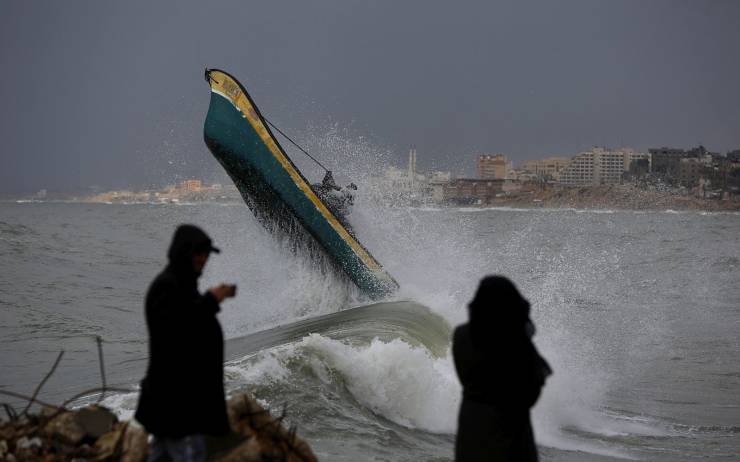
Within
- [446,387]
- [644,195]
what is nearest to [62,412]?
[446,387]

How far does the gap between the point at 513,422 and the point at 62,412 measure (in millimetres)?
2317

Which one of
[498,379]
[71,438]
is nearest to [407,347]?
[71,438]

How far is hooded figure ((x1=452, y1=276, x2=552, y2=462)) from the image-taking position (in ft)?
13.1

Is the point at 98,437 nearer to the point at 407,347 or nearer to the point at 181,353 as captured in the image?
the point at 181,353

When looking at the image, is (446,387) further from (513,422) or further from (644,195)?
(644,195)

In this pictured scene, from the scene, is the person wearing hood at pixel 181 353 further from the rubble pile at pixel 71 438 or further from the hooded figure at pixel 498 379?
the hooded figure at pixel 498 379

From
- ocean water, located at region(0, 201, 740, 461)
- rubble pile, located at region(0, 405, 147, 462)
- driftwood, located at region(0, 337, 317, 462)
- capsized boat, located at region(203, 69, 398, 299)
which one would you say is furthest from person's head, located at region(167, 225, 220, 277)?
capsized boat, located at region(203, 69, 398, 299)

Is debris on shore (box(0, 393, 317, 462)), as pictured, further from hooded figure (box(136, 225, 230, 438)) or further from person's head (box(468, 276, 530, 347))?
person's head (box(468, 276, 530, 347))

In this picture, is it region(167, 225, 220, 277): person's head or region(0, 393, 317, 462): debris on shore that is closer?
region(167, 225, 220, 277): person's head

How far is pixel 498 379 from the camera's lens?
4.05 metres

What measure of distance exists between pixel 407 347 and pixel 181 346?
6897mm

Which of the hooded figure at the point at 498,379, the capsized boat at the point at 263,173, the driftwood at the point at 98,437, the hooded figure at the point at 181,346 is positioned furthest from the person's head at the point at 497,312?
the capsized boat at the point at 263,173

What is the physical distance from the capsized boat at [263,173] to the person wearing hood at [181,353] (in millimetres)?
12758

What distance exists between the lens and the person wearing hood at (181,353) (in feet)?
12.6
